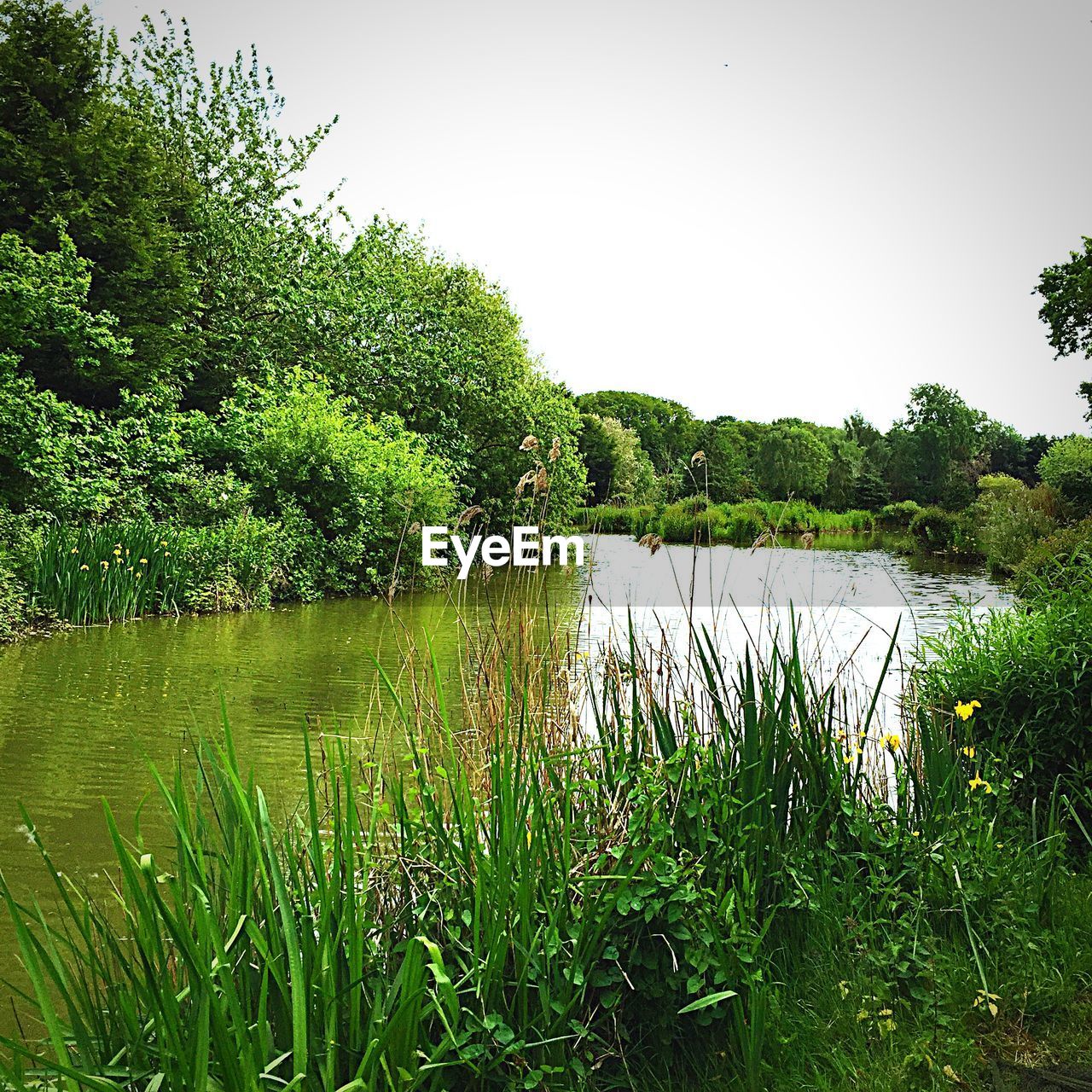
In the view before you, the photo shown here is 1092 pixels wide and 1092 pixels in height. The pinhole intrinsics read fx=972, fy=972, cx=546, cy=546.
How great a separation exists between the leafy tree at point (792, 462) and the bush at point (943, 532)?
1096 cm

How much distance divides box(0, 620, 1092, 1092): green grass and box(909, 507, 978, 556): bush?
2340cm

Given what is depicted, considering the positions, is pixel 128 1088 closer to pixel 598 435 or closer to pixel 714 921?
pixel 714 921

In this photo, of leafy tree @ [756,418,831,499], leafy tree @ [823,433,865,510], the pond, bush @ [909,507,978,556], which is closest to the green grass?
the pond

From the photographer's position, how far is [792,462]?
4166 centimetres

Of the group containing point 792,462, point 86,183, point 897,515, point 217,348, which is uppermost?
point 86,183

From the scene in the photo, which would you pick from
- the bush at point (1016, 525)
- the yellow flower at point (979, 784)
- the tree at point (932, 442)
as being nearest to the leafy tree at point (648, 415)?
the tree at point (932, 442)

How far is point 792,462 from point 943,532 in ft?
46.0

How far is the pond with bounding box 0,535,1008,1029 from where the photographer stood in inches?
→ 167

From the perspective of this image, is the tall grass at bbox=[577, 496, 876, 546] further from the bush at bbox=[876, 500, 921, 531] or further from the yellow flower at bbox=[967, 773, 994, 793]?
the yellow flower at bbox=[967, 773, 994, 793]

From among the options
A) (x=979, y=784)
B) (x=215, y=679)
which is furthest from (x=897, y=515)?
(x=979, y=784)

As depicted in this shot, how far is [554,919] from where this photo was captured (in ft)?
6.83

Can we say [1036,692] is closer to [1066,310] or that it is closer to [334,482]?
[334,482]

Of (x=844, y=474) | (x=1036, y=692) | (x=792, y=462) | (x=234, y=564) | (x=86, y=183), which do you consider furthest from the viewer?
(x=844, y=474)

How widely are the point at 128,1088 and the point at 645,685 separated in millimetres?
1666
